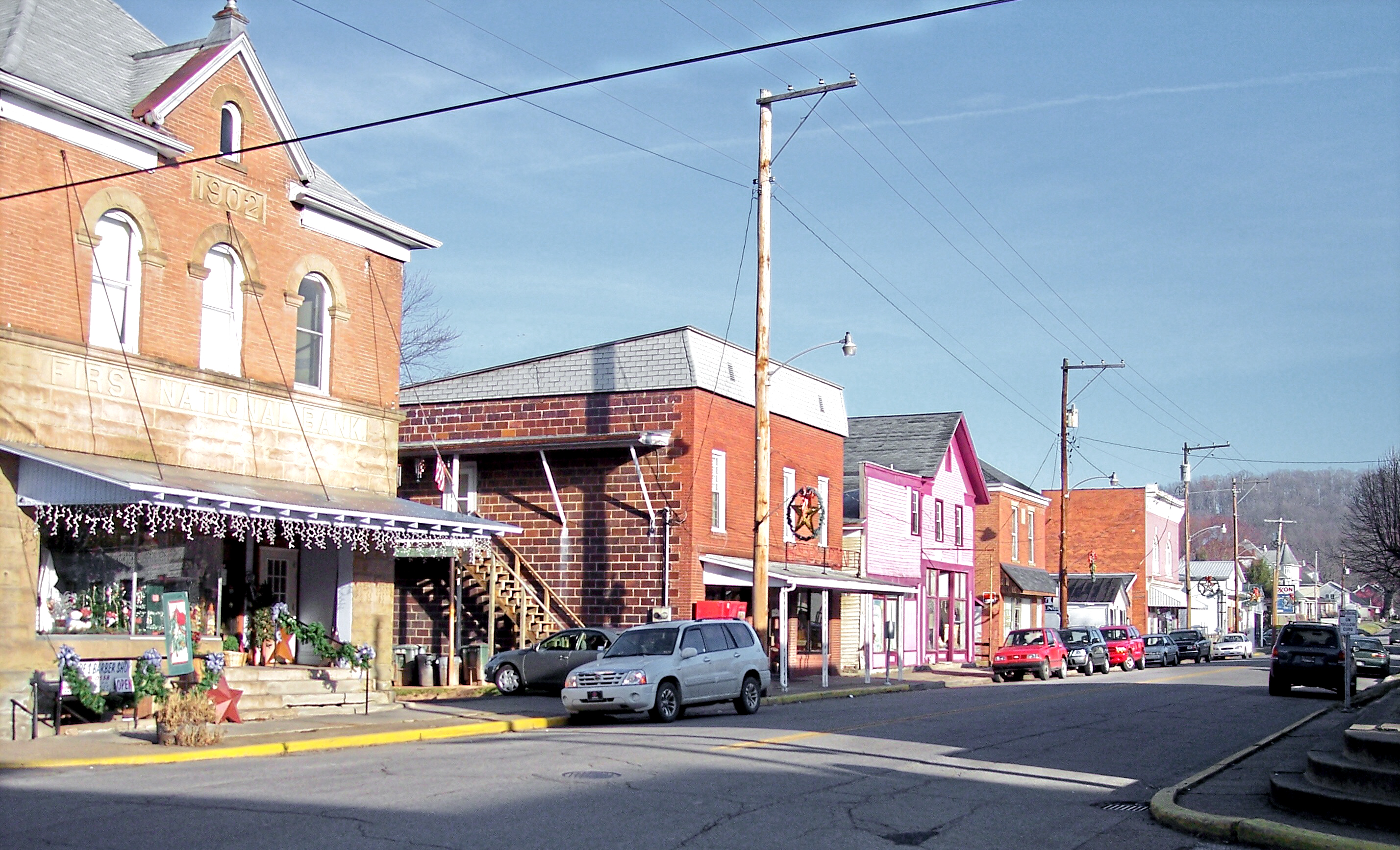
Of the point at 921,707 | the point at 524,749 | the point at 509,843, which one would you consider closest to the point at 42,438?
the point at 524,749

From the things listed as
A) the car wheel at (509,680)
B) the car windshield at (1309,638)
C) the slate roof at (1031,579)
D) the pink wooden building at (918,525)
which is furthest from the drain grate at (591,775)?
the slate roof at (1031,579)

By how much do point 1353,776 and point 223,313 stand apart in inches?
669

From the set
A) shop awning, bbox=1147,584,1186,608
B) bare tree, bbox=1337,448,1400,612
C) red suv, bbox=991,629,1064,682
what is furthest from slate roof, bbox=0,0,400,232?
shop awning, bbox=1147,584,1186,608

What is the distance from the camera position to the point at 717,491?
105ft

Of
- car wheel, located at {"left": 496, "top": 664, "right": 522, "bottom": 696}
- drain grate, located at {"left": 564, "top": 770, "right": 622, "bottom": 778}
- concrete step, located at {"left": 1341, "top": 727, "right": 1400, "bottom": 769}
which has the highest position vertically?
concrete step, located at {"left": 1341, "top": 727, "right": 1400, "bottom": 769}

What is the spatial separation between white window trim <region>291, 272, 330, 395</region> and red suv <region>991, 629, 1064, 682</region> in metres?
24.2

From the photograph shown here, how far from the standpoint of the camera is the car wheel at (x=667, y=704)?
20547mm

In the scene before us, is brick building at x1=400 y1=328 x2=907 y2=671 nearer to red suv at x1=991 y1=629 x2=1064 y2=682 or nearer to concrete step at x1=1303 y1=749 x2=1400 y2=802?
red suv at x1=991 y1=629 x2=1064 y2=682

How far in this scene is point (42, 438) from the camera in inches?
687

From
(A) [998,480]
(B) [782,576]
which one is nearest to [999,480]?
(A) [998,480]

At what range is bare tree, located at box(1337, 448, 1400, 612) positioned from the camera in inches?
1558

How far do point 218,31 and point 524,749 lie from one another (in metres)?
12.8

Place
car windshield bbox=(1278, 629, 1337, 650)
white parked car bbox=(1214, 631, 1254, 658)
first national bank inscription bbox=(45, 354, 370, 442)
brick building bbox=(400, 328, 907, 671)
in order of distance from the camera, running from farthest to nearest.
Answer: white parked car bbox=(1214, 631, 1254, 658), car windshield bbox=(1278, 629, 1337, 650), brick building bbox=(400, 328, 907, 671), first national bank inscription bbox=(45, 354, 370, 442)

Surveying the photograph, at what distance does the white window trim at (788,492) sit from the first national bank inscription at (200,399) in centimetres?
1470
